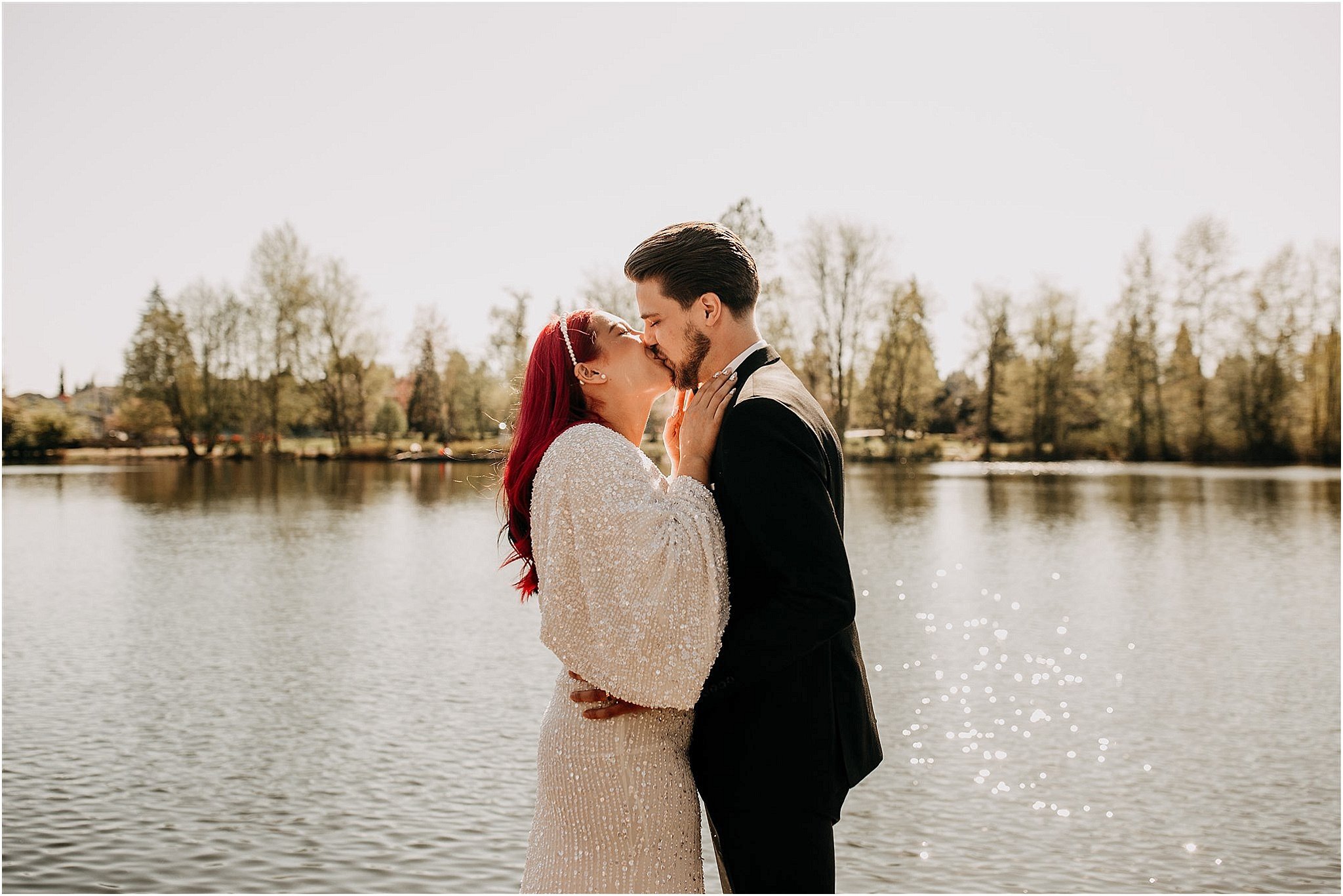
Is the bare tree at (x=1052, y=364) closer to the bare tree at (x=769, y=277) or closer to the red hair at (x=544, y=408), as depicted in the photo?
the bare tree at (x=769, y=277)

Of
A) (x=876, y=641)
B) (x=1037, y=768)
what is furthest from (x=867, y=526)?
(x=1037, y=768)

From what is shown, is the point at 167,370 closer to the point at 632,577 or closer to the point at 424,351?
the point at 424,351

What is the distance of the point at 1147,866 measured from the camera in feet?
28.4

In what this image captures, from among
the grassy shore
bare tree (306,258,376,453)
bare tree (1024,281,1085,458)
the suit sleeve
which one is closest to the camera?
the suit sleeve

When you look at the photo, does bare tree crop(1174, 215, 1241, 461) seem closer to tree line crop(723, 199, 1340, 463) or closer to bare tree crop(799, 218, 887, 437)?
tree line crop(723, 199, 1340, 463)

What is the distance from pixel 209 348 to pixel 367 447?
1173cm

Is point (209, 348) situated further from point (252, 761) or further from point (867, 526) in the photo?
point (252, 761)

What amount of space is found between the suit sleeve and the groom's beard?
377 millimetres

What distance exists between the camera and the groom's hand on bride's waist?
293 cm

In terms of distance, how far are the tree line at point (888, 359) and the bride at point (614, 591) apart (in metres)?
45.7

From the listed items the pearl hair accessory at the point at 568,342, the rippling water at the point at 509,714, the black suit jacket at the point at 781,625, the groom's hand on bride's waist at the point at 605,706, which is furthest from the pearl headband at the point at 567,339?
the rippling water at the point at 509,714

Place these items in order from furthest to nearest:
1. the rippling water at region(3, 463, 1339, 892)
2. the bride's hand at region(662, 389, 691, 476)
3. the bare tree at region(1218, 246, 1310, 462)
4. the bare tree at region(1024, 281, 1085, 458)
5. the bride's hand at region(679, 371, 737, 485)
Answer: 1. the bare tree at region(1024, 281, 1085, 458)
2. the bare tree at region(1218, 246, 1310, 462)
3. the rippling water at region(3, 463, 1339, 892)
4. the bride's hand at region(662, 389, 691, 476)
5. the bride's hand at region(679, 371, 737, 485)

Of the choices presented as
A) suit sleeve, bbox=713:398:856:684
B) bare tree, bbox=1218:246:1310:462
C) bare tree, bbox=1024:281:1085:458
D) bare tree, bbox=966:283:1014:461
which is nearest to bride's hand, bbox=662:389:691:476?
suit sleeve, bbox=713:398:856:684

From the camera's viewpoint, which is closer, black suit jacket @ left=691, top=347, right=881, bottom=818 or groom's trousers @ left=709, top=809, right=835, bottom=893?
black suit jacket @ left=691, top=347, right=881, bottom=818
